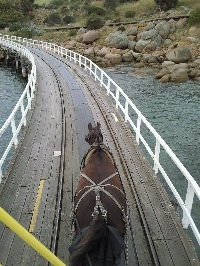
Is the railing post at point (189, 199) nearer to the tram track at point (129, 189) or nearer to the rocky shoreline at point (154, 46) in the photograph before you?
the tram track at point (129, 189)

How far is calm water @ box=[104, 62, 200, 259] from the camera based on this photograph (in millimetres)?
14492

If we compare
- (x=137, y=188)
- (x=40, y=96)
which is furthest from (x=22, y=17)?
(x=137, y=188)

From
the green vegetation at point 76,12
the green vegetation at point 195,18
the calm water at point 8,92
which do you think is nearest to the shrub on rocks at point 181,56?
the green vegetation at point 195,18

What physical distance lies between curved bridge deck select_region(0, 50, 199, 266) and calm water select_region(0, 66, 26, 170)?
3.95 metres

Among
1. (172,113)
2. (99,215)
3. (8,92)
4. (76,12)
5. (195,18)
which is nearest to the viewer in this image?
(99,215)

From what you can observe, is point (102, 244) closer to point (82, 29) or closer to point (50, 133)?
point (50, 133)

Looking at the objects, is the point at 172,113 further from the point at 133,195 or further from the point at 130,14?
the point at 130,14

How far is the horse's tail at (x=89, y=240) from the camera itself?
4.18 metres

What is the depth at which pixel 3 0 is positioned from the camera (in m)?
79.2

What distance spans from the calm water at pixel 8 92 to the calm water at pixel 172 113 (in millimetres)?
8210

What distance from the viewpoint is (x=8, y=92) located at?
101 ft

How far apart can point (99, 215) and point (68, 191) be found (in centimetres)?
402

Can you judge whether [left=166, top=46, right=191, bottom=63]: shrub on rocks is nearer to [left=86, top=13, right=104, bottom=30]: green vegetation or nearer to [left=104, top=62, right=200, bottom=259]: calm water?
[left=104, top=62, right=200, bottom=259]: calm water

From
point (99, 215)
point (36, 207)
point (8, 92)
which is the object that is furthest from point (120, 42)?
point (99, 215)
